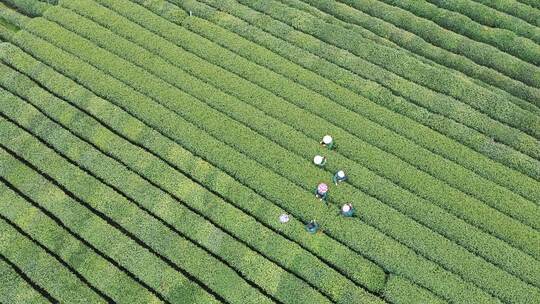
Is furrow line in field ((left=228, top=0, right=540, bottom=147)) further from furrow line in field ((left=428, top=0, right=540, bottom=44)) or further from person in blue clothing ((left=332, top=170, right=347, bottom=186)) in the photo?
person in blue clothing ((left=332, top=170, right=347, bottom=186))

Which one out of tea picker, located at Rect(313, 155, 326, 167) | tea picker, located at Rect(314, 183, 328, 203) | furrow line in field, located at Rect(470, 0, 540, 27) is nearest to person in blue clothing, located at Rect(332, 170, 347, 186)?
tea picker, located at Rect(314, 183, 328, 203)

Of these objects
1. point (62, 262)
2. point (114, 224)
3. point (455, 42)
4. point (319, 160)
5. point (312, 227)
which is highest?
point (455, 42)

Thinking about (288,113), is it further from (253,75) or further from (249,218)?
(249,218)

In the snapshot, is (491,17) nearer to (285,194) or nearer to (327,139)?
(327,139)

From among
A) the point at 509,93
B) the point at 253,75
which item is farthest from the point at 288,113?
the point at 509,93

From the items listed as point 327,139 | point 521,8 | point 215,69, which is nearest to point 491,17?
point 521,8
